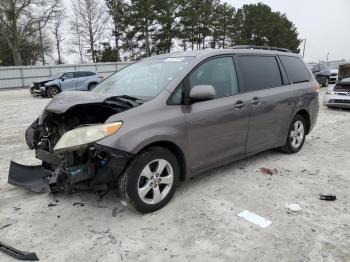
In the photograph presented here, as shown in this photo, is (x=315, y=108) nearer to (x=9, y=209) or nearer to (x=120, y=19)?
(x=9, y=209)

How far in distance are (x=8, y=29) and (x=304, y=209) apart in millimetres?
44328

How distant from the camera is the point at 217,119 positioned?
416cm

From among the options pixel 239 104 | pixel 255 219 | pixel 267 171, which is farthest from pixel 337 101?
pixel 255 219

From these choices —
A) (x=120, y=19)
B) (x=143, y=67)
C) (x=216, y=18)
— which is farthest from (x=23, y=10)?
(x=143, y=67)

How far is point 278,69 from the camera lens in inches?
214

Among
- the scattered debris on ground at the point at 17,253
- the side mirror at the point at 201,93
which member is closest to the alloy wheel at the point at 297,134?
the side mirror at the point at 201,93

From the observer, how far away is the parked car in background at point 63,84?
60.5 ft

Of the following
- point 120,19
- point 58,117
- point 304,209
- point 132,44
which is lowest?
point 304,209

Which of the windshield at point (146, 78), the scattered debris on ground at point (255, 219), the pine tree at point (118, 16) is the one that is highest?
the pine tree at point (118, 16)

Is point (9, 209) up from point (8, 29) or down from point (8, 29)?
down

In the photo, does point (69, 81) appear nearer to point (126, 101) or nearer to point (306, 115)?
point (306, 115)

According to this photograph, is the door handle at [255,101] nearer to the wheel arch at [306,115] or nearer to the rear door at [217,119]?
the rear door at [217,119]

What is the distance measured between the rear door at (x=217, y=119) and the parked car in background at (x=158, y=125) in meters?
0.01

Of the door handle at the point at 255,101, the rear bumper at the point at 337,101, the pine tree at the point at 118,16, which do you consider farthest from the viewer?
the pine tree at the point at 118,16
